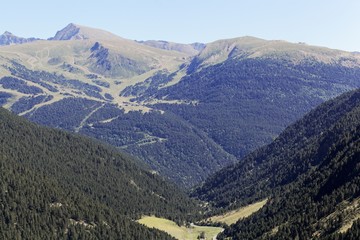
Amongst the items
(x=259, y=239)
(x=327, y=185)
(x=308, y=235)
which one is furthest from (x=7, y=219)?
(x=327, y=185)

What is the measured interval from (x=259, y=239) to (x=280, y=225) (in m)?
9.84

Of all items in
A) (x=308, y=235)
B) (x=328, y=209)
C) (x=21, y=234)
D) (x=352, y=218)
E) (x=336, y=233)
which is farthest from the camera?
(x=21, y=234)

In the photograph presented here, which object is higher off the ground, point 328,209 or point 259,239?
point 328,209

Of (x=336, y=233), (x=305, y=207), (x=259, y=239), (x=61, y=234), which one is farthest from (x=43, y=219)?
(x=336, y=233)

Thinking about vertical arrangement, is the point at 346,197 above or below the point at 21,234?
above

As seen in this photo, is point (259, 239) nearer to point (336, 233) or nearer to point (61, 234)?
point (336, 233)

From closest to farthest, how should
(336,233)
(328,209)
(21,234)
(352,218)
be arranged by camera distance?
(336,233)
(352,218)
(328,209)
(21,234)

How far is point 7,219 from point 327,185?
383ft

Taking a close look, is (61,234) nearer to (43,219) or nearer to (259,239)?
(43,219)

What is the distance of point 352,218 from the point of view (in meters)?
148

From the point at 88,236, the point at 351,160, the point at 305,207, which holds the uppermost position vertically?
the point at 351,160

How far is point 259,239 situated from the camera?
617 feet

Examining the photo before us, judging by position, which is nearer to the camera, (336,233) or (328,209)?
(336,233)

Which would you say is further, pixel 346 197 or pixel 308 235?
pixel 346 197
